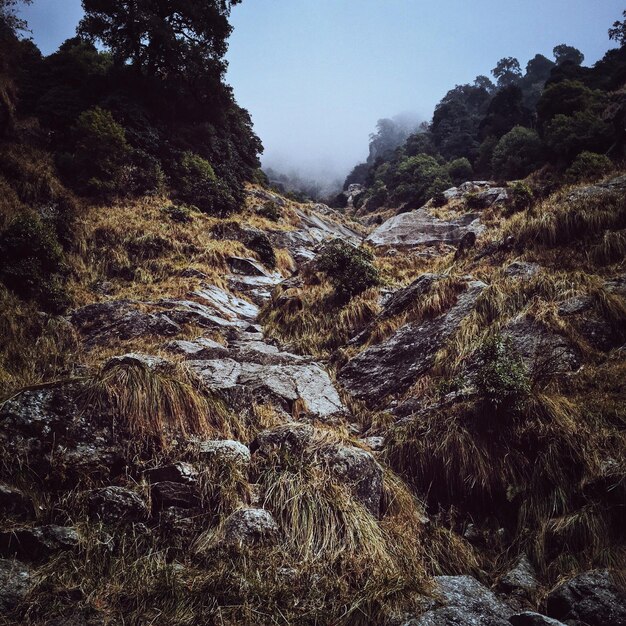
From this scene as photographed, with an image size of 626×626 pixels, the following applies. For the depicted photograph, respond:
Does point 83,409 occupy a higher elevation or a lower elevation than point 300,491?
higher

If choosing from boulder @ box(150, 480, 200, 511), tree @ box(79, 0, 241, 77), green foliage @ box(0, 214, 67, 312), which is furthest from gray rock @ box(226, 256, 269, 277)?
tree @ box(79, 0, 241, 77)

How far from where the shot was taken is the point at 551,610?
2.53 meters

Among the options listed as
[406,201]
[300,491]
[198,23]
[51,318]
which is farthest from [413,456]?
[406,201]

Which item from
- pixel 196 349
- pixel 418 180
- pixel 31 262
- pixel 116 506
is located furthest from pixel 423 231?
pixel 418 180

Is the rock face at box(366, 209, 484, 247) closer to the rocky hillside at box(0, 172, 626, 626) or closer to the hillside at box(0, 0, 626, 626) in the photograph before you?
the hillside at box(0, 0, 626, 626)

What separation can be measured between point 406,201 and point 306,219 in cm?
1517

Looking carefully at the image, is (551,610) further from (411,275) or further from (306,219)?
(306,219)

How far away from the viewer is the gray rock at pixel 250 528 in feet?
9.16

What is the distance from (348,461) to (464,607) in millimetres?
1463

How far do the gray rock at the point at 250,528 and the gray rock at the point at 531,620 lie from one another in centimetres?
167

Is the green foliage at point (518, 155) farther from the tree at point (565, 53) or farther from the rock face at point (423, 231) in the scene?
the tree at point (565, 53)

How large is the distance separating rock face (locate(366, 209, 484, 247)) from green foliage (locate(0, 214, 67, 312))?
12664mm

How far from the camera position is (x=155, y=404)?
12.0ft

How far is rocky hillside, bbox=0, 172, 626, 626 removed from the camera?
2412 mm
